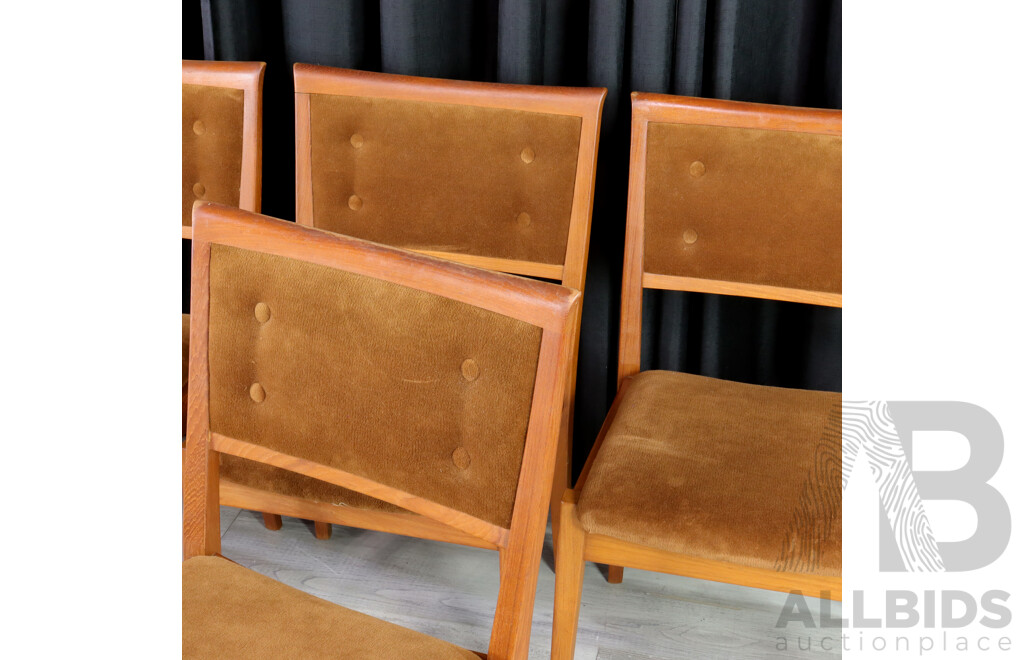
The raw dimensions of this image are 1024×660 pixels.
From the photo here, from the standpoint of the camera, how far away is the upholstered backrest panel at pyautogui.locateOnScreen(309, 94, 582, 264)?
51.8 inches

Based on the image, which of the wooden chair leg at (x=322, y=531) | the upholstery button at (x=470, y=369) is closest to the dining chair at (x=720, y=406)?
the upholstery button at (x=470, y=369)

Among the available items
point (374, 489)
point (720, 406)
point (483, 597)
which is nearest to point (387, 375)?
point (374, 489)

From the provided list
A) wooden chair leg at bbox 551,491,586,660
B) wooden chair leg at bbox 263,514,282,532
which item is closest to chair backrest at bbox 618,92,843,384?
wooden chair leg at bbox 551,491,586,660

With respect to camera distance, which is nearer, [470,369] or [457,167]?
[470,369]

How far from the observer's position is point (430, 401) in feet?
2.52

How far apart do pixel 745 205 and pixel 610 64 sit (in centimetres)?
36

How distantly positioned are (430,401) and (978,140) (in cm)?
64

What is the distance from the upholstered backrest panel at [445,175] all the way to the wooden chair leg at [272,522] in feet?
1.83

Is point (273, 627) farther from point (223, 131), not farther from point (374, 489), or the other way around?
point (223, 131)

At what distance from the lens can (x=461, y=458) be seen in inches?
30.4

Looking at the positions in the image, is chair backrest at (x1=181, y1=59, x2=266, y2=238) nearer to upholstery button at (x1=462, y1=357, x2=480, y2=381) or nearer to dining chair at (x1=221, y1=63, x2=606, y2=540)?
dining chair at (x1=221, y1=63, x2=606, y2=540)

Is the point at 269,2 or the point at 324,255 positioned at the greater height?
the point at 269,2
